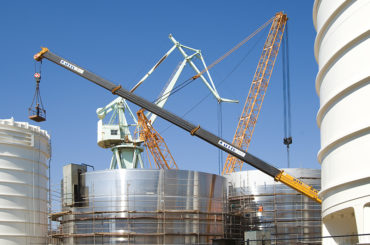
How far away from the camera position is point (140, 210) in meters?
29.8

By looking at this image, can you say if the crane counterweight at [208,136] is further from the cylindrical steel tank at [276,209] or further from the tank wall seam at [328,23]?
the tank wall seam at [328,23]

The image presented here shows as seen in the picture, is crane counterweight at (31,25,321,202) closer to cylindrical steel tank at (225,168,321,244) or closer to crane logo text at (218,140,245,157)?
crane logo text at (218,140,245,157)

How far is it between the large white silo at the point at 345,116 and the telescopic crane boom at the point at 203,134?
11420mm

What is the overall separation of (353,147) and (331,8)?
15.9 ft

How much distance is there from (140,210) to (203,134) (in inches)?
218

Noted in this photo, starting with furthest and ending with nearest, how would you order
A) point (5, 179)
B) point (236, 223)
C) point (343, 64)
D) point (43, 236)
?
1. point (236, 223)
2. point (43, 236)
3. point (5, 179)
4. point (343, 64)

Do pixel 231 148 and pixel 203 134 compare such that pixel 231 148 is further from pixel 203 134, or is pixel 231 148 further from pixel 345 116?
pixel 345 116

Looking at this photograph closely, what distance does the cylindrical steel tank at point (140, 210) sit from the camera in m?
29.5

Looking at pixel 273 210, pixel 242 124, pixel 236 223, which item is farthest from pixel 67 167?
pixel 242 124

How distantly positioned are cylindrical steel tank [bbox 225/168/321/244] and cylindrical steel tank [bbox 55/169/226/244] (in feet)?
12.7

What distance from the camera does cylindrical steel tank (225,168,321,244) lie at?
3481 cm

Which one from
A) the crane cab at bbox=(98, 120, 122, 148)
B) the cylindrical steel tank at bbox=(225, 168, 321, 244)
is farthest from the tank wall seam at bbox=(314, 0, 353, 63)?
the crane cab at bbox=(98, 120, 122, 148)

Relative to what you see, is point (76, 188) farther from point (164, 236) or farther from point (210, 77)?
point (210, 77)

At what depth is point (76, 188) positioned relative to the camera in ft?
102
